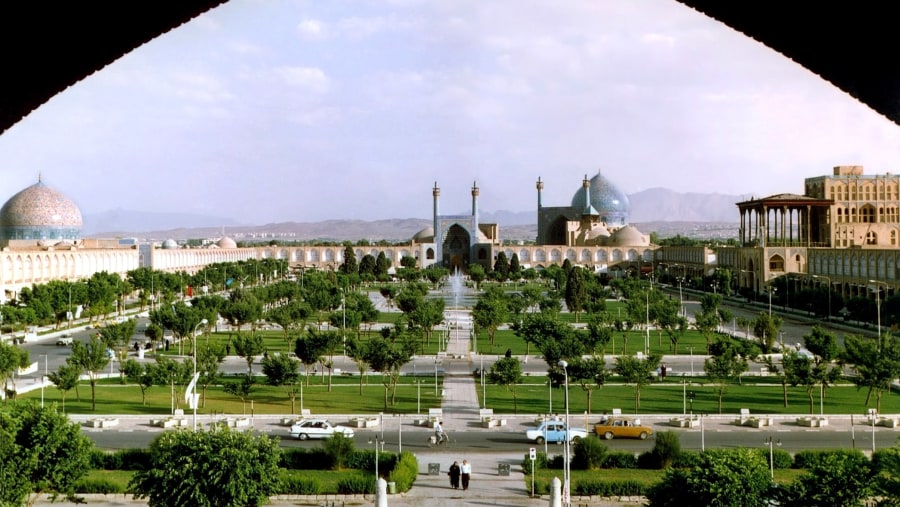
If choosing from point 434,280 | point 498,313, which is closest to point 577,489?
point 498,313

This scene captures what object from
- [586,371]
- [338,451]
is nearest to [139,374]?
[338,451]

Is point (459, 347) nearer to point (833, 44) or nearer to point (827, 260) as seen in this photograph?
point (827, 260)

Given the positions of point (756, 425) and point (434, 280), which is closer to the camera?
point (756, 425)

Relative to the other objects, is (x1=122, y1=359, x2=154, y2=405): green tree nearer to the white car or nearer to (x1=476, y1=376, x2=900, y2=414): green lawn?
the white car

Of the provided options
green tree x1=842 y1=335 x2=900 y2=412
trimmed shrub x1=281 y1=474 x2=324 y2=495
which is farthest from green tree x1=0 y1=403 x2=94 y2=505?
green tree x1=842 y1=335 x2=900 y2=412

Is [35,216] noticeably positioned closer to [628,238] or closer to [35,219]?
[35,219]

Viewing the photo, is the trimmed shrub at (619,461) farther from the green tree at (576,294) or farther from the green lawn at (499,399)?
the green tree at (576,294)
